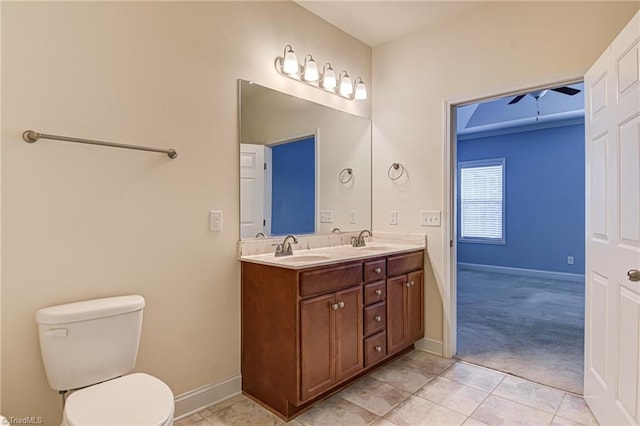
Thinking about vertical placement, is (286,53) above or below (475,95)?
above

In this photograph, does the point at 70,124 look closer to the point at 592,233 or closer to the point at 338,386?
the point at 338,386

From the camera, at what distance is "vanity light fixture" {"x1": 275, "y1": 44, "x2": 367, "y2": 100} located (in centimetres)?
250

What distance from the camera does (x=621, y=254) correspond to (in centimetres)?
168

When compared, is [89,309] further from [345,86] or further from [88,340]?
[345,86]

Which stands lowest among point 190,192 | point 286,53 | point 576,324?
point 576,324

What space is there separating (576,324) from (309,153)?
10.3ft

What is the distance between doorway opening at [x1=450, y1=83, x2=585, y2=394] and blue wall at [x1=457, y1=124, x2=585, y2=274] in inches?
0.6

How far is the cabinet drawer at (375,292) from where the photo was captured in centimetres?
239

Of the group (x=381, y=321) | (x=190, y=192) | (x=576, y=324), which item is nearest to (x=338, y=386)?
(x=381, y=321)

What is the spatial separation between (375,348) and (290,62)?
203 cm

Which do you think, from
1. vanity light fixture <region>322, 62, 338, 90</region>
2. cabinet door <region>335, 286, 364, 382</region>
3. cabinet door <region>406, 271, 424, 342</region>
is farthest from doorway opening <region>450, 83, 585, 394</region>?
vanity light fixture <region>322, 62, 338, 90</region>

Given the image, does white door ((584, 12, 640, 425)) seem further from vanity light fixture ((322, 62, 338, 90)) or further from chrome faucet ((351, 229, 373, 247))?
vanity light fixture ((322, 62, 338, 90))

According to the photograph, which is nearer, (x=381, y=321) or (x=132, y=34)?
(x=132, y=34)

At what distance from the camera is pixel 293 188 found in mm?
2744
